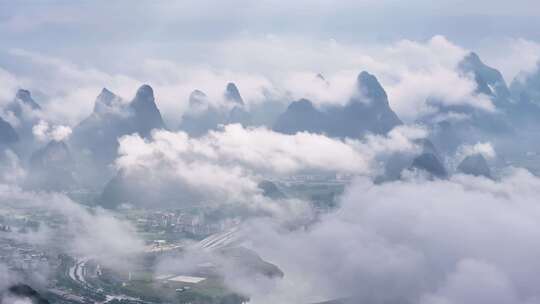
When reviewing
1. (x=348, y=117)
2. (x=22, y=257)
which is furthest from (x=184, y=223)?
(x=348, y=117)

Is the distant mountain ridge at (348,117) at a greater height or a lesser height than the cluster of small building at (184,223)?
greater

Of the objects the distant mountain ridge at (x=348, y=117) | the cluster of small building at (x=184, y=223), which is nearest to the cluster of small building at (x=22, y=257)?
the cluster of small building at (x=184, y=223)

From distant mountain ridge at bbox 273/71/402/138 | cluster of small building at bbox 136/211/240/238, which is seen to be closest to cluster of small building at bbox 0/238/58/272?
cluster of small building at bbox 136/211/240/238

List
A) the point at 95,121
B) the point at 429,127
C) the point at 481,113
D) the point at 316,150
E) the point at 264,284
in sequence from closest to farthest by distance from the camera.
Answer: the point at 264,284 → the point at 316,150 → the point at 95,121 → the point at 429,127 → the point at 481,113

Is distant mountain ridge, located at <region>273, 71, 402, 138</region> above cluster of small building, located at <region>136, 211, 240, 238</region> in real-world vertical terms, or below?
above

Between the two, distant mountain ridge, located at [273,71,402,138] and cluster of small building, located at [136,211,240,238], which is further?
distant mountain ridge, located at [273,71,402,138]

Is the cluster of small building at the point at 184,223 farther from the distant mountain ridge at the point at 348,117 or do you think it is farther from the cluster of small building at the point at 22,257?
the distant mountain ridge at the point at 348,117

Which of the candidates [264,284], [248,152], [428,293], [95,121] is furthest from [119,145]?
[428,293]

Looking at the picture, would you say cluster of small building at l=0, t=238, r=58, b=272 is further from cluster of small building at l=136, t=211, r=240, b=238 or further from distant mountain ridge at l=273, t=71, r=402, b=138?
distant mountain ridge at l=273, t=71, r=402, b=138

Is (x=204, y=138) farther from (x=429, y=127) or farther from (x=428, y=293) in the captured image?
(x=428, y=293)

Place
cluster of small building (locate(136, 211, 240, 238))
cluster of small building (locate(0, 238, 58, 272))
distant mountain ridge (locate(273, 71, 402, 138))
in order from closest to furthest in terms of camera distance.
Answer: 1. cluster of small building (locate(0, 238, 58, 272))
2. cluster of small building (locate(136, 211, 240, 238))
3. distant mountain ridge (locate(273, 71, 402, 138))

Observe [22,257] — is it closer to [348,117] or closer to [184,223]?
[184,223]
